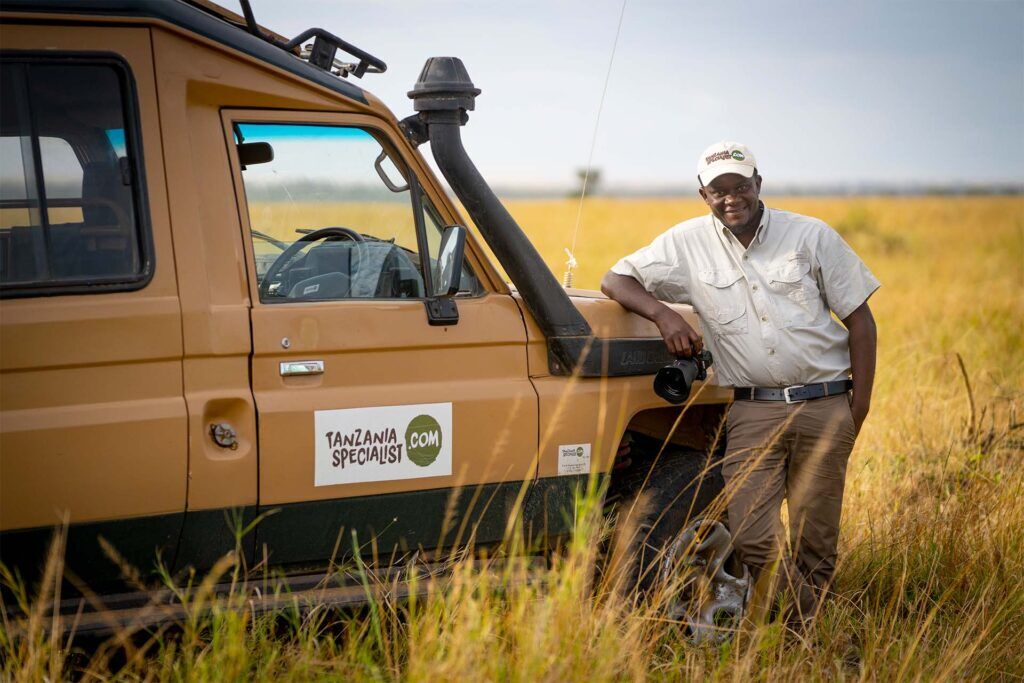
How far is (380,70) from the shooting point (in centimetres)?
381

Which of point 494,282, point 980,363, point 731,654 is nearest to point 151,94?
point 494,282

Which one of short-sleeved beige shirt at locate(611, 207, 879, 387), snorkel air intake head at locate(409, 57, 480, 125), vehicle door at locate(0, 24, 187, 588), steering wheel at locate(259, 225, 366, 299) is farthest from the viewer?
short-sleeved beige shirt at locate(611, 207, 879, 387)

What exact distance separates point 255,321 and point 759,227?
203 cm

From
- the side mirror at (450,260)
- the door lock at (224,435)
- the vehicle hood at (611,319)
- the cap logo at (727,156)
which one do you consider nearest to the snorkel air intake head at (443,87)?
the side mirror at (450,260)

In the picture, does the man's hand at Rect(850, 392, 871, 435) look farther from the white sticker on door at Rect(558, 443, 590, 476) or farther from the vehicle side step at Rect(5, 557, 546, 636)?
the vehicle side step at Rect(5, 557, 546, 636)

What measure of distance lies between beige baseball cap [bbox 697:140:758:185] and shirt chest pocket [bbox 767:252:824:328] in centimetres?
39

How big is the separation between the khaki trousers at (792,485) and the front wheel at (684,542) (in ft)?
0.29

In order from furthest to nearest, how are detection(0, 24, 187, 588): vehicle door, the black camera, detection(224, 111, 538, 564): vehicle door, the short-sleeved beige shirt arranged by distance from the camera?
1. the short-sleeved beige shirt
2. the black camera
3. detection(224, 111, 538, 564): vehicle door
4. detection(0, 24, 187, 588): vehicle door

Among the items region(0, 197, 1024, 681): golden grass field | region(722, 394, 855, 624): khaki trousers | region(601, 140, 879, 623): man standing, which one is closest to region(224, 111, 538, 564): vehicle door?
region(0, 197, 1024, 681): golden grass field

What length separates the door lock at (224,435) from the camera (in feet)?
10.3

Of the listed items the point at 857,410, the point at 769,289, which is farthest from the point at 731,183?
the point at 857,410

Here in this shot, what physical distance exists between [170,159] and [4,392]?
83cm

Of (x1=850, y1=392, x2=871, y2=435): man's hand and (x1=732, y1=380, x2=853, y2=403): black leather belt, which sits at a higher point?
(x1=732, y1=380, x2=853, y2=403): black leather belt

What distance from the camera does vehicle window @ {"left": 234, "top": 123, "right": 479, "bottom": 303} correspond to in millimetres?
3404
